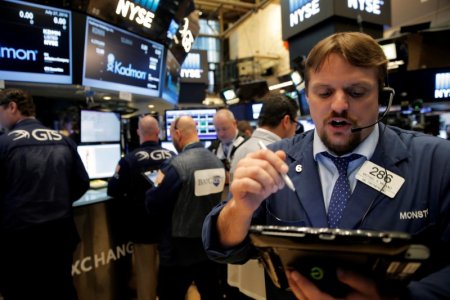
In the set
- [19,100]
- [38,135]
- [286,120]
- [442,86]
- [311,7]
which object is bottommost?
[38,135]

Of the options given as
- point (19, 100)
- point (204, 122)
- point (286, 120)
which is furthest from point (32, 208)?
point (204, 122)

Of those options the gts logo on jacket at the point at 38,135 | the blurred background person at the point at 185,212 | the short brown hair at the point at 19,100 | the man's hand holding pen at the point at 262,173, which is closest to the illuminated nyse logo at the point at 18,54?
the short brown hair at the point at 19,100

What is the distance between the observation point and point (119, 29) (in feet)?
11.3

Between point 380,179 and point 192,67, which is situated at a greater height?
point 192,67

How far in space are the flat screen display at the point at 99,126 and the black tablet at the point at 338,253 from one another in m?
2.86

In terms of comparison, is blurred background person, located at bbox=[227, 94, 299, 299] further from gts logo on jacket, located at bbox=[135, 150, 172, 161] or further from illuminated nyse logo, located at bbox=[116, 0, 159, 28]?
illuminated nyse logo, located at bbox=[116, 0, 159, 28]

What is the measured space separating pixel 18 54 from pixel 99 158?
1.17 m

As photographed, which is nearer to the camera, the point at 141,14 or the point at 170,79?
the point at 141,14

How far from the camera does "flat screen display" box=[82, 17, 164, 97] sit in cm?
313

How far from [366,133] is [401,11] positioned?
8.06 metres

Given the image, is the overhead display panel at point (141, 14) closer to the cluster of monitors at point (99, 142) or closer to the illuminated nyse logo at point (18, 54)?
the illuminated nyse logo at point (18, 54)

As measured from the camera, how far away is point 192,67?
9602mm

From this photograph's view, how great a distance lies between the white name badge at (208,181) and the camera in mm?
2555

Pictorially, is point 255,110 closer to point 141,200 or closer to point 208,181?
point 141,200
